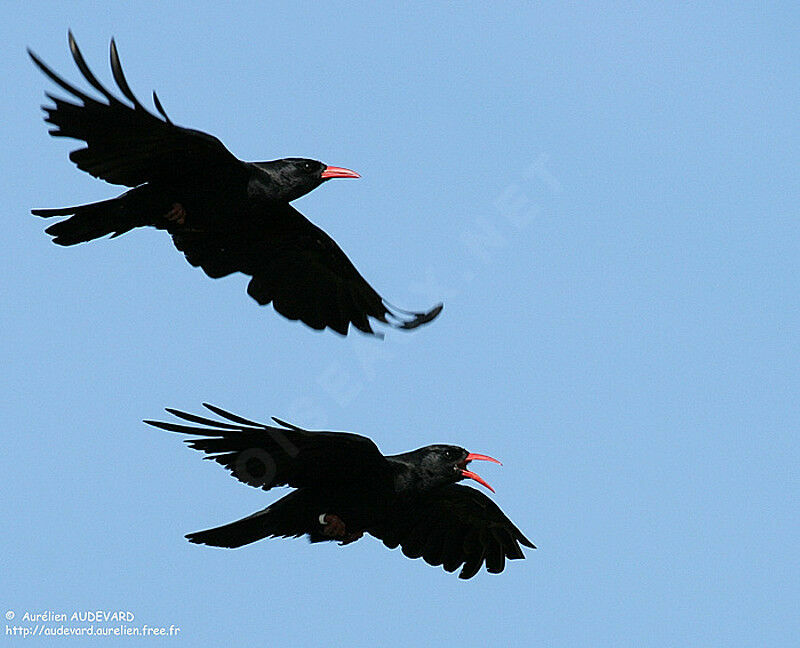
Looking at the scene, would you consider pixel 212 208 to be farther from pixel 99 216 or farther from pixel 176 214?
pixel 99 216

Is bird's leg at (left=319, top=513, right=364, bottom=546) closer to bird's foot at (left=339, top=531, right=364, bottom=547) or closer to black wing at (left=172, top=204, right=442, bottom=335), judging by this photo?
bird's foot at (left=339, top=531, right=364, bottom=547)

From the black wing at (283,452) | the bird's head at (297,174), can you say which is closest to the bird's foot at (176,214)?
the bird's head at (297,174)

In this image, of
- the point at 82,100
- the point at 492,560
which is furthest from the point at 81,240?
the point at 492,560

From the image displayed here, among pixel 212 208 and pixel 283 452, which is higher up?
pixel 212 208

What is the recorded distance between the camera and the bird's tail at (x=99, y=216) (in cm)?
1505

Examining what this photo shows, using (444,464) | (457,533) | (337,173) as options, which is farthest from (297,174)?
(457,533)

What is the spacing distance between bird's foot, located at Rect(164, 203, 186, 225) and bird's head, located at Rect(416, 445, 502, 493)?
3221 mm

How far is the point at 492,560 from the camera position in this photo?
16250mm

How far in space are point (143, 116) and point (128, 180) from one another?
888 mm

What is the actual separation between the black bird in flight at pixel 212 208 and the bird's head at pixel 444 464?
2.05 m

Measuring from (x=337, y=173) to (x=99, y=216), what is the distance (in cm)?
248

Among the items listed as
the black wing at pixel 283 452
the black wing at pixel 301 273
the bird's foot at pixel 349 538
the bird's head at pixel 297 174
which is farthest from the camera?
the black wing at pixel 301 273

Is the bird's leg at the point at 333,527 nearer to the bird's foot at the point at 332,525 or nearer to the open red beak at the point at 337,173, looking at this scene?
the bird's foot at the point at 332,525

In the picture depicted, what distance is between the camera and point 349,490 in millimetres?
14430
